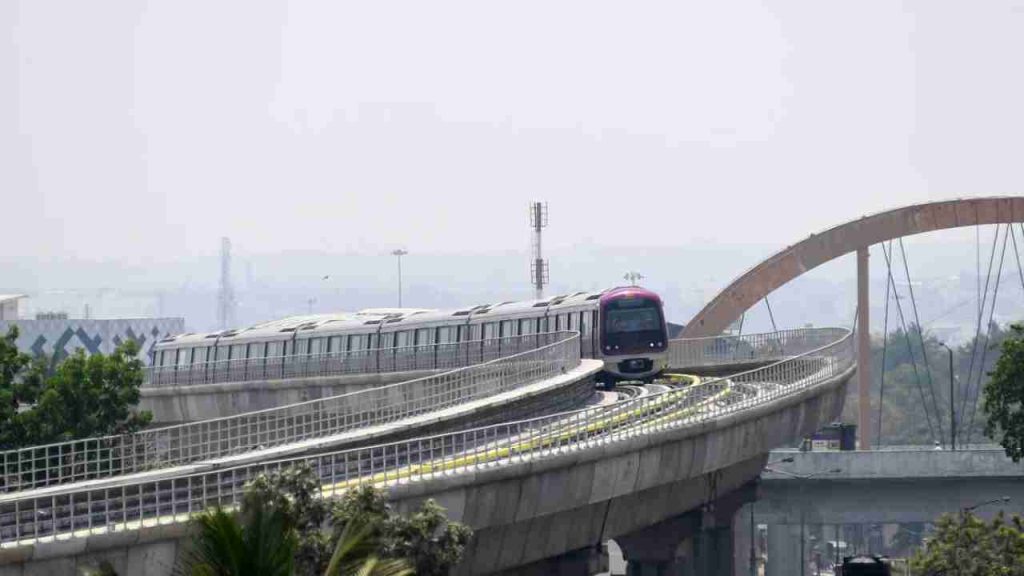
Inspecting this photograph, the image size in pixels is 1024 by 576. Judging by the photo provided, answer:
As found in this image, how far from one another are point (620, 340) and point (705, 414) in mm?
18208

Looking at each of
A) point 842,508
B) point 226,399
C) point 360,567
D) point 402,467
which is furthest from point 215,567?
point 842,508

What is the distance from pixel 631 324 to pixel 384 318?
61.9 ft

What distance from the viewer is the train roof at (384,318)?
79.5 metres

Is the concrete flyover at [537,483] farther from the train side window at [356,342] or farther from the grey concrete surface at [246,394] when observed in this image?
the train side window at [356,342]

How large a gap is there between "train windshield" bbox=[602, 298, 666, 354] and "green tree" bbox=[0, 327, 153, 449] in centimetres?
1686

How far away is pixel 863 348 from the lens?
346 ft

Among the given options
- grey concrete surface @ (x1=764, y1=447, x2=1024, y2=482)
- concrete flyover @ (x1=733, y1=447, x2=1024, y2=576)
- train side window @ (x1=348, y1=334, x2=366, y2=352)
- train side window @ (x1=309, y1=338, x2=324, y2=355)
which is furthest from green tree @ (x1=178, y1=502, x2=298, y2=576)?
grey concrete surface @ (x1=764, y1=447, x2=1024, y2=482)

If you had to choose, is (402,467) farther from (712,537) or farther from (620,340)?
(620,340)

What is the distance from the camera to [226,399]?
284 ft

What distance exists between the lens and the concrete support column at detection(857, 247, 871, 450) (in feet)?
345

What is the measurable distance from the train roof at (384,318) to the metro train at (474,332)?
0.04 m

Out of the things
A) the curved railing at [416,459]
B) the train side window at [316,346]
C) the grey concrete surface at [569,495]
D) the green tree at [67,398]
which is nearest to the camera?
the grey concrete surface at [569,495]

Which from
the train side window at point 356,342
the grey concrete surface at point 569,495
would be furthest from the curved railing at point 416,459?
the train side window at point 356,342

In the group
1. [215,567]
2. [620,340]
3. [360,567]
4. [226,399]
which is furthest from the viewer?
[226,399]
